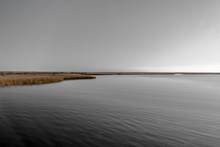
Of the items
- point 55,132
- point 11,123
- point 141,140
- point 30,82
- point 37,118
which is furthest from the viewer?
point 30,82

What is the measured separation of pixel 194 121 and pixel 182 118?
121 centimetres

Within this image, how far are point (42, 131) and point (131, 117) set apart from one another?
8.35 metres

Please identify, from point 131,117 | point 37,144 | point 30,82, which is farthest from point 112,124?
point 30,82

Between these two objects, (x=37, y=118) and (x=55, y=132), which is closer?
(x=55, y=132)

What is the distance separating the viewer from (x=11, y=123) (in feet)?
46.0

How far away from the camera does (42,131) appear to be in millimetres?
12188

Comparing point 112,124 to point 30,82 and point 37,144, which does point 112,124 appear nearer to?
point 37,144

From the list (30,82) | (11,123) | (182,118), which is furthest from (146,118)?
(30,82)

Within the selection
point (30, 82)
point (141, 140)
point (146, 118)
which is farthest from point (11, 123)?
point (30, 82)

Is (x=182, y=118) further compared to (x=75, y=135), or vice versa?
(x=182, y=118)

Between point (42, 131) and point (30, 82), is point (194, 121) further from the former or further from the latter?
point (30, 82)

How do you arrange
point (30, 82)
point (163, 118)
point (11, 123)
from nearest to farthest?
1. point (11, 123)
2. point (163, 118)
3. point (30, 82)

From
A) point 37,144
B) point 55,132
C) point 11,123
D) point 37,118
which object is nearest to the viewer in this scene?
point 37,144

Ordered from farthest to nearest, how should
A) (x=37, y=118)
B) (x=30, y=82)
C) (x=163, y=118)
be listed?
(x=30, y=82) < (x=163, y=118) < (x=37, y=118)
